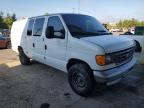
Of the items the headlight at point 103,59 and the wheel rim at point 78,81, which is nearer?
the headlight at point 103,59

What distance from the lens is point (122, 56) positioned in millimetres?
4547

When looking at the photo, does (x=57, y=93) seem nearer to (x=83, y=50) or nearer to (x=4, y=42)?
(x=83, y=50)

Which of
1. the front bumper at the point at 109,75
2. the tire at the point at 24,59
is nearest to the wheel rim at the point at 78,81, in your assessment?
the front bumper at the point at 109,75

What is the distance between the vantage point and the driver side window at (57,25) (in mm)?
5094

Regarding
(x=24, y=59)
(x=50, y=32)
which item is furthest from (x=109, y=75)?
(x=24, y=59)

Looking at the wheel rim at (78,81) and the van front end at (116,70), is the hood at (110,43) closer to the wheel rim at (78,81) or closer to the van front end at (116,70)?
the van front end at (116,70)

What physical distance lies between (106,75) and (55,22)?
2.34 meters

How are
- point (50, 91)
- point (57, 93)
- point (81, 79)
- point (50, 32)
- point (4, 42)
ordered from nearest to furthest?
point (81, 79) → point (57, 93) → point (50, 91) → point (50, 32) → point (4, 42)

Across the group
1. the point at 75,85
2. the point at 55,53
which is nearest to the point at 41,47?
the point at 55,53

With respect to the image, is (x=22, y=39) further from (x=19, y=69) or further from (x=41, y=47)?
(x=41, y=47)

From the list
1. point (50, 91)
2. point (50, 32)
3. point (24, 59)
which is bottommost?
point (50, 91)

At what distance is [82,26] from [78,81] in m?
1.56

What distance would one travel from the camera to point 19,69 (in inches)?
306

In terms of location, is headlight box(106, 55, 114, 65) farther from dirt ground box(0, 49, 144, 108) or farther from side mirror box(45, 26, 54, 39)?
side mirror box(45, 26, 54, 39)
